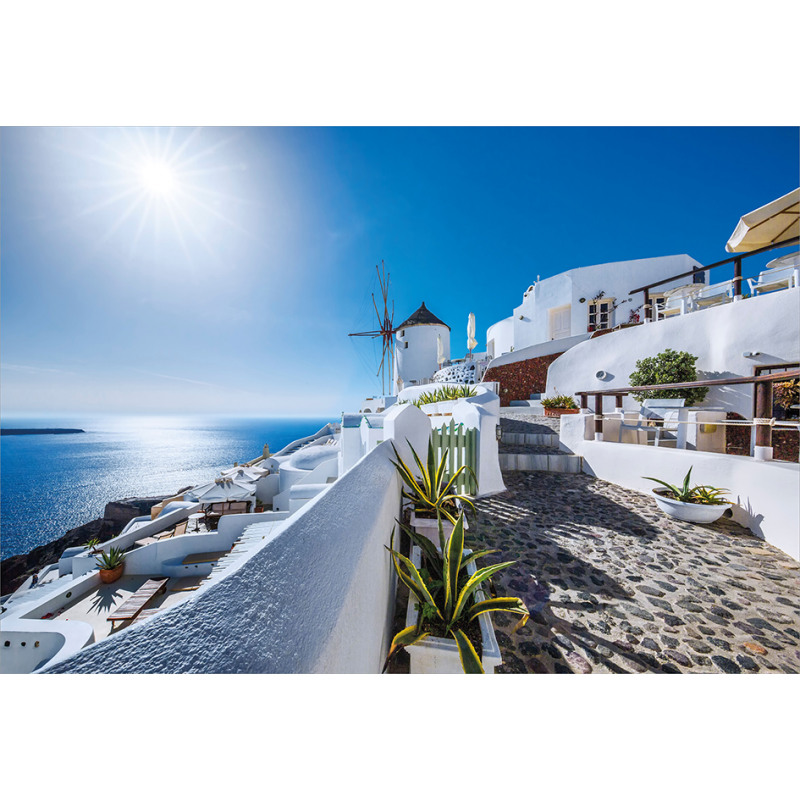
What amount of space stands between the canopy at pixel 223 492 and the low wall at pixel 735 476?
10.2 metres

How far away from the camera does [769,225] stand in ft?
16.3

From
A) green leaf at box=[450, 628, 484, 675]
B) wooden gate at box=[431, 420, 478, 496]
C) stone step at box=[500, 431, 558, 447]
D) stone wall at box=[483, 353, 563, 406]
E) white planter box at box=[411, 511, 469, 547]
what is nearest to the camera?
green leaf at box=[450, 628, 484, 675]

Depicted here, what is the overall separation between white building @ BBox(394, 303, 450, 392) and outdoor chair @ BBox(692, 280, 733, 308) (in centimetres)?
1392

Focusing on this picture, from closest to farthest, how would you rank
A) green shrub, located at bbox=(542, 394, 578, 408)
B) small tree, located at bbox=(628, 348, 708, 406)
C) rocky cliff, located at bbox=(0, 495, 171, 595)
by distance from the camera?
small tree, located at bbox=(628, 348, 708, 406) → green shrub, located at bbox=(542, 394, 578, 408) → rocky cliff, located at bbox=(0, 495, 171, 595)

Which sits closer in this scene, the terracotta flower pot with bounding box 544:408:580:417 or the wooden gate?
the wooden gate

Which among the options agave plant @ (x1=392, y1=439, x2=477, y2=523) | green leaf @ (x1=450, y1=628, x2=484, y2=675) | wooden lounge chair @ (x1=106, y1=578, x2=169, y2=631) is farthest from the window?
wooden lounge chair @ (x1=106, y1=578, x2=169, y2=631)

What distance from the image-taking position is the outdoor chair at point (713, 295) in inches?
279

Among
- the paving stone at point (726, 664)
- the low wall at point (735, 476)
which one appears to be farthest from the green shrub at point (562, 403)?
the paving stone at point (726, 664)

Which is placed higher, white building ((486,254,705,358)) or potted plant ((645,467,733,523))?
white building ((486,254,705,358))

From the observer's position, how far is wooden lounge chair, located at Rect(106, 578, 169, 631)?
5.93 m

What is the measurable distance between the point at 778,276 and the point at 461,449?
8.12 meters

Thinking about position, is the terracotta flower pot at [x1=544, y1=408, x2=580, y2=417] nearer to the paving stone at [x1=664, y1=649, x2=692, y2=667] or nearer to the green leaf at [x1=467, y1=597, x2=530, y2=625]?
the paving stone at [x1=664, y1=649, x2=692, y2=667]

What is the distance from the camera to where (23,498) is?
94.3 feet
